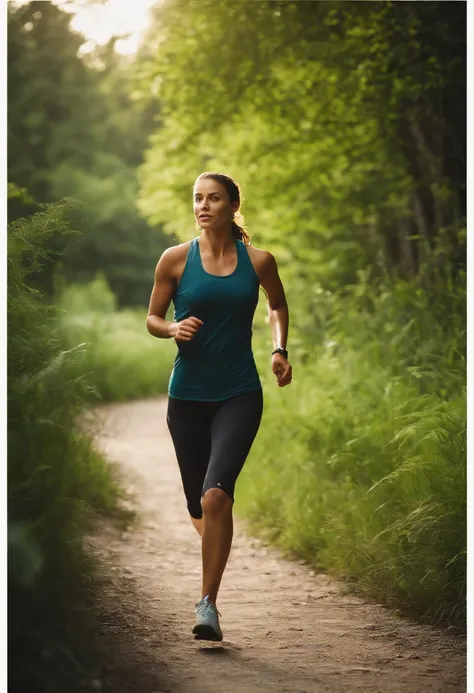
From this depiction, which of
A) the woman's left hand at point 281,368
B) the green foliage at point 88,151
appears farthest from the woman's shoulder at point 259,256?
the green foliage at point 88,151

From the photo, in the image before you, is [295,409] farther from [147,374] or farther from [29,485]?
[147,374]

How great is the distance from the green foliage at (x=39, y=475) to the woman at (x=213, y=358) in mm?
514

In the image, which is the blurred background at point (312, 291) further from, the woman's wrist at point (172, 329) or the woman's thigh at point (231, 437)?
the woman's thigh at point (231, 437)

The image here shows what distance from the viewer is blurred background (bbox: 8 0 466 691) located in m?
3.98

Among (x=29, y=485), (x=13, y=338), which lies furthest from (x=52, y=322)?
(x=29, y=485)

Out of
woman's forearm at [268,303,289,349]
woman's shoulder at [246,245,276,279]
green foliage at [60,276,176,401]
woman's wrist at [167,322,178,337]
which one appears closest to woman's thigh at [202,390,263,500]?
woman's forearm at [268,303,289,349]

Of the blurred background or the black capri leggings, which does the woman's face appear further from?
the black capri leggings

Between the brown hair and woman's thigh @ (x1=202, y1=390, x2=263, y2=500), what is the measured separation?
0.87 meters

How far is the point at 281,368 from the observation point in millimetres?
4441

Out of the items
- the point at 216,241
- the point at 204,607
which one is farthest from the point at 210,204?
the point at 204,607

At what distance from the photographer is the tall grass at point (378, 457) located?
15.8 ft

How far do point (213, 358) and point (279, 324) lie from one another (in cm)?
46
